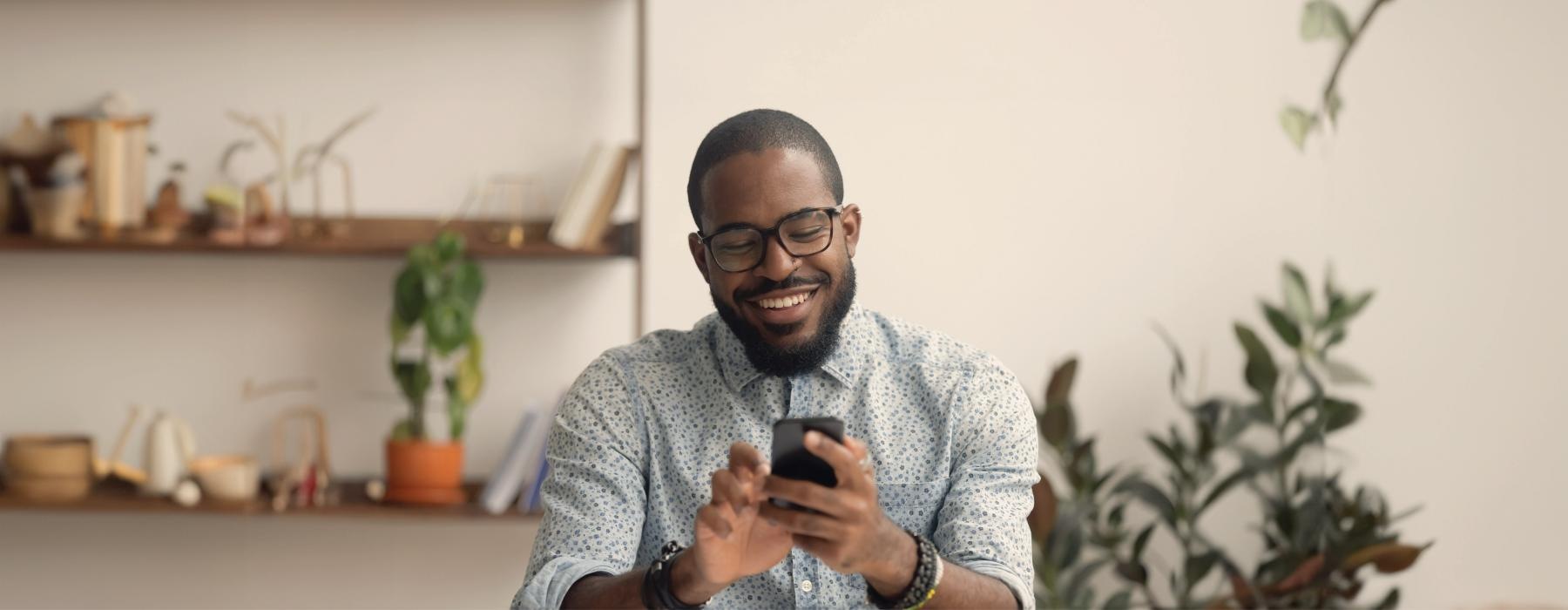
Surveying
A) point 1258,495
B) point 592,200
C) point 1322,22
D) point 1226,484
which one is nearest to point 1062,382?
point 1226,484

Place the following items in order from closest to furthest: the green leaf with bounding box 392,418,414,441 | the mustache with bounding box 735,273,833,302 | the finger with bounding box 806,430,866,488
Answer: the finger with bounding box 806,430,866,488 < the mustache with bounding box 735,273,833,302 < the green leaf with bounding box 392,418,414,441

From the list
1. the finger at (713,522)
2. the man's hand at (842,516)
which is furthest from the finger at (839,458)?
the finger at (713,522)

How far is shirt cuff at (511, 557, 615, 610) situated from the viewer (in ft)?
4.84

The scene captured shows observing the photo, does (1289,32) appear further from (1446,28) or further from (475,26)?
(475,26)

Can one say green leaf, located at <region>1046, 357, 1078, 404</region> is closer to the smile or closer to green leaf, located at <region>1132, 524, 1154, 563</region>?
green leaf, located at <region>1132, 524, 1154, 563</region>

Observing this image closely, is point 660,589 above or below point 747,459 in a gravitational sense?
below

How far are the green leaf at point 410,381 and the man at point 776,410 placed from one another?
1.23 m

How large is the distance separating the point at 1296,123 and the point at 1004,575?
69.3 inches

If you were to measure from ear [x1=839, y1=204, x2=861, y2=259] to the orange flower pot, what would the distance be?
1.43 m

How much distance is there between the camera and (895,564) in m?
1.36

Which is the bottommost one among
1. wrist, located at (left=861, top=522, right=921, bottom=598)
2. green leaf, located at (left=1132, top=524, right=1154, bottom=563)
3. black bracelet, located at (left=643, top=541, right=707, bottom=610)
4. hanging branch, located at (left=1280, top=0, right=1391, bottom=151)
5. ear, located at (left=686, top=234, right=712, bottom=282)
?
green leaf, located at (left=1132, top=524, right=1154, bottom=563)

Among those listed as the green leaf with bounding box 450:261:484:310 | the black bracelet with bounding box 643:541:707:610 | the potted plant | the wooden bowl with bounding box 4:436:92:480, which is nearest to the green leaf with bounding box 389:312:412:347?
the potted plant

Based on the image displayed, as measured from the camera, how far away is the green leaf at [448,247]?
2.81 metres

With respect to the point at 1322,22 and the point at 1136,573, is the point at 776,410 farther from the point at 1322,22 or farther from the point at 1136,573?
the point at 1322,22
